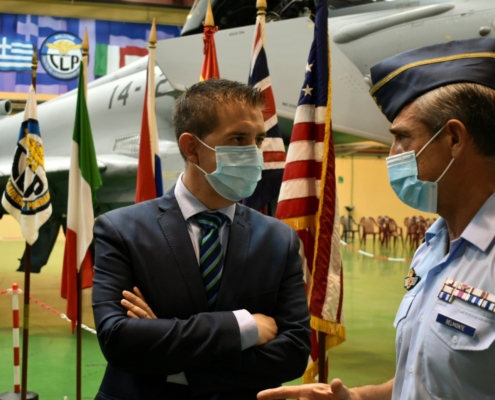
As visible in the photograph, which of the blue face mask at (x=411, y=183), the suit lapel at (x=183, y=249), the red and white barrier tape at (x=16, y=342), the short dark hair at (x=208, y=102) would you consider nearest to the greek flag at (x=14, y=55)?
the red and white barrier tape at (x=16, y=342)

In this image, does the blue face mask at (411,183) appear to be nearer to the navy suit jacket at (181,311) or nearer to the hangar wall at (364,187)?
the navy suit jacket at (181,311)

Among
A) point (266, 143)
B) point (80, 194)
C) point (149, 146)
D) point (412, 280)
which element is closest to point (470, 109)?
point (412, 280)

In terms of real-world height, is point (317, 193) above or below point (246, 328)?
above

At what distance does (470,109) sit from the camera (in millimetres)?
1204

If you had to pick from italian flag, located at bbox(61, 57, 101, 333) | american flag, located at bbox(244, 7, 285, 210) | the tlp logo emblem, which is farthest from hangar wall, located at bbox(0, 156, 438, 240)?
american flag, located at bbox(244, 7, 285, 210)

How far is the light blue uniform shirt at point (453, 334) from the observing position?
1.10m

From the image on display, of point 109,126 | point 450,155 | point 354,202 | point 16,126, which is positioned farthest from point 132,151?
point 354,202

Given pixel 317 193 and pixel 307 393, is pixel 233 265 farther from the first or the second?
pixel 317 193

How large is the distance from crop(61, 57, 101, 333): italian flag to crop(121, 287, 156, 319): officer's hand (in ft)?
8.13

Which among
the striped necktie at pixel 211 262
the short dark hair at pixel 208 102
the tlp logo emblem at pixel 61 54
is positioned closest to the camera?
the striped necktie at pixel 211 262

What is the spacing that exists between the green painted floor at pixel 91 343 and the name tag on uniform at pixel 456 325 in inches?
136

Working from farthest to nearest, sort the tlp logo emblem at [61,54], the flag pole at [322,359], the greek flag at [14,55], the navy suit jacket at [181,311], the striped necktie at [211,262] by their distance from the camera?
1. the tlp logo emblem at [61,54]
2. the greek flag at [14,55]
3. the flag pole at [322,359]
4. the striped necktie at [211,262]
5. the navy suit jacket at [181,311]

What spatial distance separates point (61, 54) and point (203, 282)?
1529cm

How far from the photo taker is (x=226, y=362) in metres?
1.53
